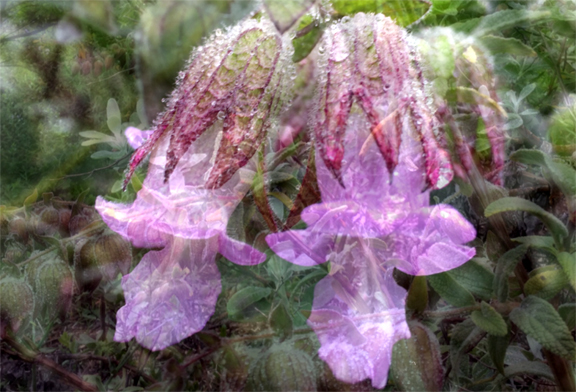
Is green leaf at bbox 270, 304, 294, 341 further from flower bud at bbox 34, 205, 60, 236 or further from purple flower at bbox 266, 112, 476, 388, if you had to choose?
flower bud at bbox 34, 205, 60, 236

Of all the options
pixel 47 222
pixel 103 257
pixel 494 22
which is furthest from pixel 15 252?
pixel 494 22

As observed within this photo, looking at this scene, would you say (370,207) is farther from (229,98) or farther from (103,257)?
(103,257)

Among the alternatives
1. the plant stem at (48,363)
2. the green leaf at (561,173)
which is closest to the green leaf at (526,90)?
the green leaf at (561,173)

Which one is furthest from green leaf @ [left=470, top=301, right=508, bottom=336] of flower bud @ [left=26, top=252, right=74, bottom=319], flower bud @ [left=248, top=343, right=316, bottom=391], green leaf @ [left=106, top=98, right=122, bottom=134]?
green leaf @ [left=106, top=98, right=122, bottom=134]

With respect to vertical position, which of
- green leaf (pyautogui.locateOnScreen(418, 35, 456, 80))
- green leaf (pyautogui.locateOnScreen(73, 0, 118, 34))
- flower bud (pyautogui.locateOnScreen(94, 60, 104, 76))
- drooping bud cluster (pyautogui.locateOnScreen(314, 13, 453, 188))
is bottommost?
green leaf (pyautogui.locateOnScreen(418, 35, 456, 80))

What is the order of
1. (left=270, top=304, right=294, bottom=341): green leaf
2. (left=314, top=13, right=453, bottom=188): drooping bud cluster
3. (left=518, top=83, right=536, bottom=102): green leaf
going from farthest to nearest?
1. (left=518, top=83, right=536, bottom=102): green leaf
2. (left=270, top=304, right=294, bottom=341): green leaf
3. (left=314, top=13, right=453, bottom=188): drooping bud cluster

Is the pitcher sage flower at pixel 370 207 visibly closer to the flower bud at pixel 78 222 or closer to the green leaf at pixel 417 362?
the green leaf at pixel 417 362

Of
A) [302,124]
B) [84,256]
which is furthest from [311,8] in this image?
[84,256]
